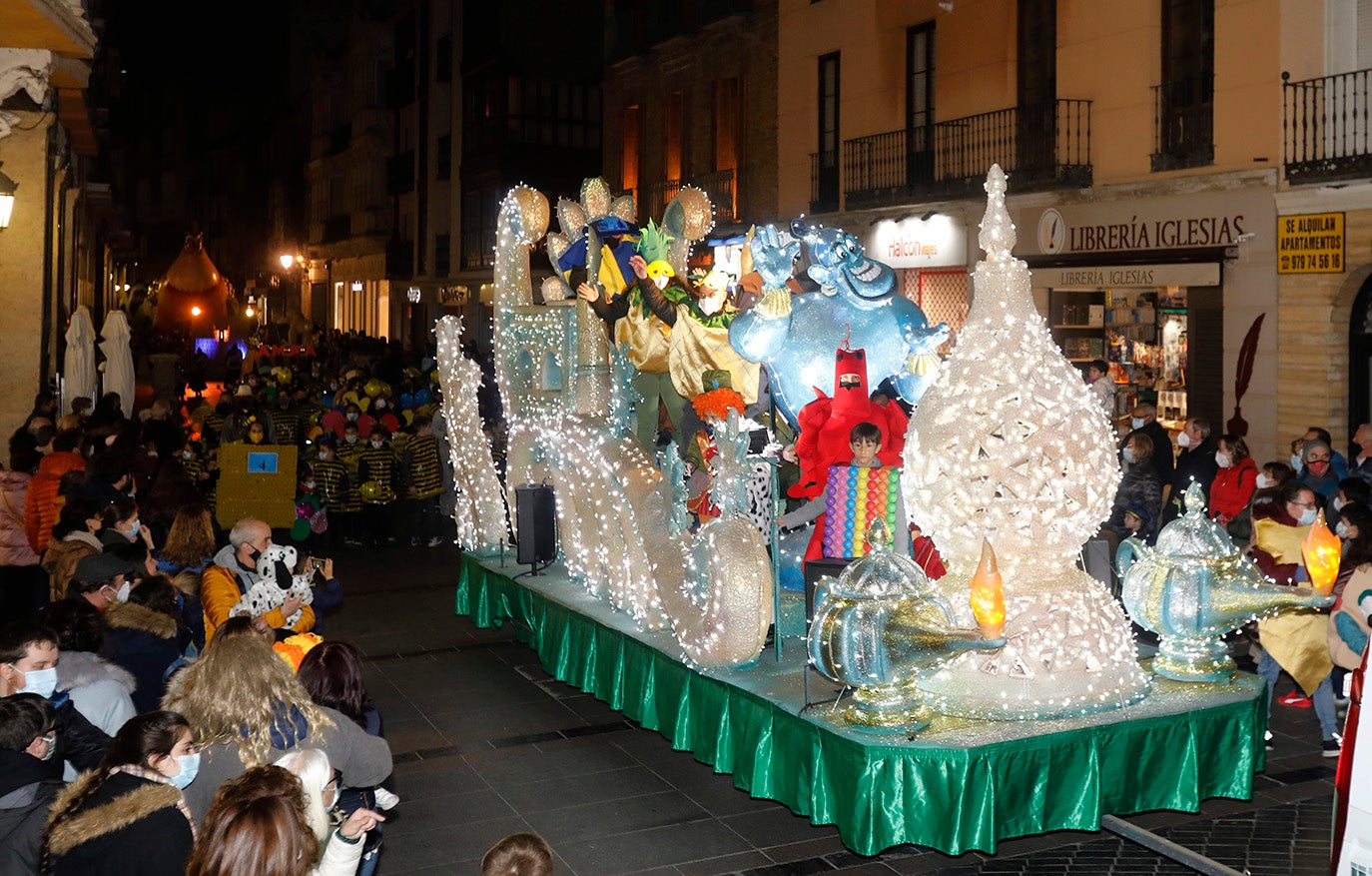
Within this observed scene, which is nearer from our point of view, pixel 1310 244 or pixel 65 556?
pixel 65 556

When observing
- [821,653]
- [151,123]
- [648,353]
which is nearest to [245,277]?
[151,123]

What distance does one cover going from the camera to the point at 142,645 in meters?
6.12

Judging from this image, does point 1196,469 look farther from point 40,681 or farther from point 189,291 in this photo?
point 189,291

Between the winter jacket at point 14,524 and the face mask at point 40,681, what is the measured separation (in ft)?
15.7

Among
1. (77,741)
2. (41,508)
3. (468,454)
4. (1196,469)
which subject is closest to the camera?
(77,741)

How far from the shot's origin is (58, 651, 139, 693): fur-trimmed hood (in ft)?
17.0

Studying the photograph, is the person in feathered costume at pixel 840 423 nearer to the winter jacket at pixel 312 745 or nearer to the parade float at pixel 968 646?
the parade float at pixel 968 646

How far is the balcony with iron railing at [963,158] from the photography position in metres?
18.2

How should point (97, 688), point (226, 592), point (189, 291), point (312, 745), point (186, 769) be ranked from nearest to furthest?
1. point (186, 769)
2. point (312, 745)
3. point (97, 688)
4. point (226, 592)
5. point (189, 291)

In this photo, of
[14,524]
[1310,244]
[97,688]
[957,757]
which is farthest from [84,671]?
[1310,244]

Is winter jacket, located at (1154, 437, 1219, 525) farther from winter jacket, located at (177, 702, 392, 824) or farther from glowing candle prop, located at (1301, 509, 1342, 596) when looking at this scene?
winter jacket, located at (177, 702, 392, 824)

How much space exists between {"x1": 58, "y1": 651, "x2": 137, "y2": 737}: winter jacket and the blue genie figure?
461 centimetres

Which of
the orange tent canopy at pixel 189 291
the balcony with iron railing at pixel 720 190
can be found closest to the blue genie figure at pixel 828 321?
the balcony with iron railing at pixel 720 190

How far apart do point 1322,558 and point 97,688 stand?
5.12m
